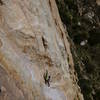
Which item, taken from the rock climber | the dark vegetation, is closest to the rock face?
the rock climber

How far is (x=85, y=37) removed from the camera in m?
14.6

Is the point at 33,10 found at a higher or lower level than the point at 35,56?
higher

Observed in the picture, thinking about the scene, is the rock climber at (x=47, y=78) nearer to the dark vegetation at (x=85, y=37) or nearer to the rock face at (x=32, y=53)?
the rock face at (x=32, y=53)

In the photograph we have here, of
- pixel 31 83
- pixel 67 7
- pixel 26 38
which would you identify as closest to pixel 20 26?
pixel 26 38

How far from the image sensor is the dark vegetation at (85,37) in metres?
12.8

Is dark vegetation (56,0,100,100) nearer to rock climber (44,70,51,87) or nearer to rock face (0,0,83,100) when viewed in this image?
rock face (0,0,83,100)

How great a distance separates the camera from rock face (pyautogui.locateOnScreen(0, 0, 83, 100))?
6.55 m

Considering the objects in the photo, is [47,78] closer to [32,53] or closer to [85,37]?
[32,53]

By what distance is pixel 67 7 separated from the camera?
13.8 m

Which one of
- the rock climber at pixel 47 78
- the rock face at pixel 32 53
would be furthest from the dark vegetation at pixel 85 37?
the rock climber at pixel 47 78

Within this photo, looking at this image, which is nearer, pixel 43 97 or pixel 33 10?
pixel 43 97

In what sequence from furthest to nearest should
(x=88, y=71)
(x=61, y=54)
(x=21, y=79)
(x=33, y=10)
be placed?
(x=88, y=71) < (x=61, y=54) < (x=33, y=10) < (x=21, y=79)

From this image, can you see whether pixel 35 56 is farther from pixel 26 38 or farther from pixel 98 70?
pixel 98 70

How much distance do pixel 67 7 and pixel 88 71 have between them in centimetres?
265
